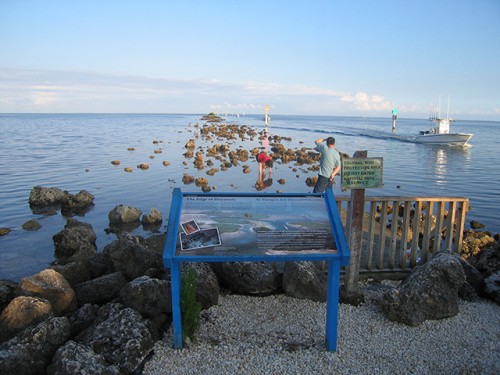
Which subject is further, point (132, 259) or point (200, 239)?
point (132, 259)

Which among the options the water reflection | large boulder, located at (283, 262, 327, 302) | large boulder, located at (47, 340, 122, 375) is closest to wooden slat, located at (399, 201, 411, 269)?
large boulder, located at (283, 262, 327, 302)

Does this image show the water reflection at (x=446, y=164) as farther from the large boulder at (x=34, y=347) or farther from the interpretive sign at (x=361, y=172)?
the large boulder at (x=34, y=347)

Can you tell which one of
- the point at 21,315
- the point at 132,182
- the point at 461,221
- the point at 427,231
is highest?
the point at 461,221

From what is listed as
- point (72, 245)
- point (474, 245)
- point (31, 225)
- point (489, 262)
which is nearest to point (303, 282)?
point (489, 262)

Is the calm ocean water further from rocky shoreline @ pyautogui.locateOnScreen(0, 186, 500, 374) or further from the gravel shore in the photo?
the gravel shore

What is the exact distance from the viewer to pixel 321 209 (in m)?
5.51

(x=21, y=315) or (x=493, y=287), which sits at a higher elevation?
(x=21, y=315)

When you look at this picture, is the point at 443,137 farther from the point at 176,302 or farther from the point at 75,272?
the point at 176,302

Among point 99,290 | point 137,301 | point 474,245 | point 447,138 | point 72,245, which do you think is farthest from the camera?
point 447,138

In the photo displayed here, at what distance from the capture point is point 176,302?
202 inches

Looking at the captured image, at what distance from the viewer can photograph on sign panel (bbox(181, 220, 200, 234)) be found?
5.14m

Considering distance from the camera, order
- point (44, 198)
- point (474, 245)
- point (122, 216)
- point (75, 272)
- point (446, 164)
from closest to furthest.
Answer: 1. point (75, 272)
2. point (474, 245)
3. point (122, 216)
4. point (44, 198)
5. point (446, 164)

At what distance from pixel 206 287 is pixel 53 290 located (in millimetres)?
2523

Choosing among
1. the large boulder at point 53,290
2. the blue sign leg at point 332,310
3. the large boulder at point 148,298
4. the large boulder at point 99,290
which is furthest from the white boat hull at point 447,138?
the large boulder at point 53,290
